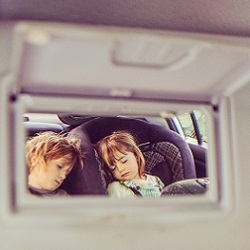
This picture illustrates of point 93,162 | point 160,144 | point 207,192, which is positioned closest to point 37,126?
point 93,162

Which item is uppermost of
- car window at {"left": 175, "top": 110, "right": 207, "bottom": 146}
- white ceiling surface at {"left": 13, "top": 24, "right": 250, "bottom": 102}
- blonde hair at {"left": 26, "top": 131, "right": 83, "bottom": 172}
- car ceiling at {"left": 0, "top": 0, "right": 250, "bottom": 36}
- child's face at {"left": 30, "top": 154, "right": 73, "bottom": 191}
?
car ceiling at {"left": 0, "top": 0, "right": 250, "bottom": 36}

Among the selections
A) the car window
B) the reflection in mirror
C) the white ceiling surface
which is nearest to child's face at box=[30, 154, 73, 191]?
the reflection in mirror

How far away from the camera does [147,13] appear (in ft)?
3.16

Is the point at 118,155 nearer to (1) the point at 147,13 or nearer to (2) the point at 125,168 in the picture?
(2) the point at 125,168

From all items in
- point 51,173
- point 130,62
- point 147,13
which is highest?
point 147,13

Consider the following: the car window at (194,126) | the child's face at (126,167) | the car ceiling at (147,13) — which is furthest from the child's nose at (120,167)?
the car ceiling at (147,13)

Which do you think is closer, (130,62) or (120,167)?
(130,62)

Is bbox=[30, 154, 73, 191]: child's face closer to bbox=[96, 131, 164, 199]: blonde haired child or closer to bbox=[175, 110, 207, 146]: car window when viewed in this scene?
bbox=[96, 131, 164, 199]: blonde haired child

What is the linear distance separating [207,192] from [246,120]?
0.59 ft

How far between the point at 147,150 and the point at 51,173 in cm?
21

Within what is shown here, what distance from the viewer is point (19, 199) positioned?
0.87 meters

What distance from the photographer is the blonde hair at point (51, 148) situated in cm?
90

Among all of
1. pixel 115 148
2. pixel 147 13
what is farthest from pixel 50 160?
pixel 147 13

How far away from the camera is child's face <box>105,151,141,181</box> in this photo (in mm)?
965
